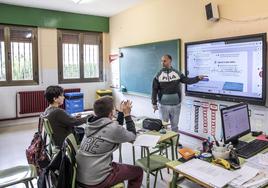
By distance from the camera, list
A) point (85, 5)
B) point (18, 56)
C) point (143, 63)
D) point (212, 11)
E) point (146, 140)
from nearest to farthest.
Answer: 1. point (146, 140)
2. point (212, 11)
3. point (143, 63)
4. point (85, 5)
5. point (18, 56)

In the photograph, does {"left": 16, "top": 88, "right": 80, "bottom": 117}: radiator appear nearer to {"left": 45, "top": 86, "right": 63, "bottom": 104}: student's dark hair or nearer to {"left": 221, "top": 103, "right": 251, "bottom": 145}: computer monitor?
{"left": 45, "top": 86, "right": 63, "bottom": 104}: student's dark hair

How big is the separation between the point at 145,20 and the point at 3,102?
153 inches

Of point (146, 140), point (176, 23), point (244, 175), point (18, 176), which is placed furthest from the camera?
point (176, 23)

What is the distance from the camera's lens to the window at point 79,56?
21.6ft

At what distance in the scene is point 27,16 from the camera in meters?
5.89

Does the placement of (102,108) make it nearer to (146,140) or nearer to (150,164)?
A: (146,140)

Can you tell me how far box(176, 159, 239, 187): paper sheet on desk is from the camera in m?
1.45

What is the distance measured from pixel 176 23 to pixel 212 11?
968mm

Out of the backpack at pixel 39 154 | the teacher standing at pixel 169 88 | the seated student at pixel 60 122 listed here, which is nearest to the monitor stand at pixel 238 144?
the seated student at pixel 60 122

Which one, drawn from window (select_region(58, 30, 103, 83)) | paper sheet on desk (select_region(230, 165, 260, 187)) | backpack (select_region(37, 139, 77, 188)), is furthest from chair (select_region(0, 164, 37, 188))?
window (select_region(58, 30, 103, 83))

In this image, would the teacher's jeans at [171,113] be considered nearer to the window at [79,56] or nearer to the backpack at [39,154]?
the backpack at [39,154]

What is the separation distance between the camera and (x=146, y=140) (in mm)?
2301

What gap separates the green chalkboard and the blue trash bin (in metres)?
1.17

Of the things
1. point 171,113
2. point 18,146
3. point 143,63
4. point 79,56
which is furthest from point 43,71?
point 171,113
